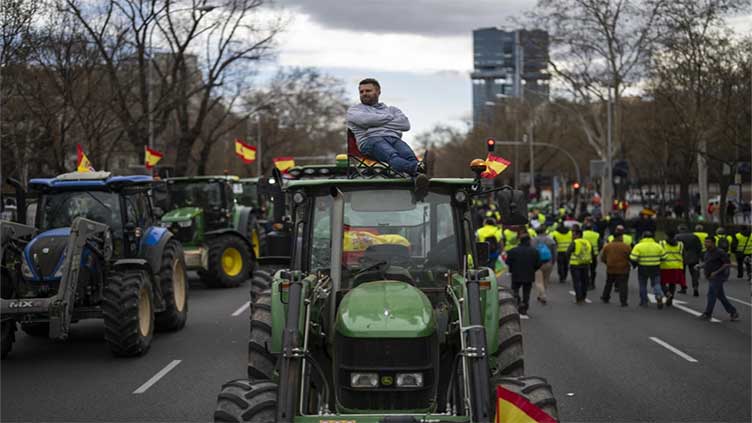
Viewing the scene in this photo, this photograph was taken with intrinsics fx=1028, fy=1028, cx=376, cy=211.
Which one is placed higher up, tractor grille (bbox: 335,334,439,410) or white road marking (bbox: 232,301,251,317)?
tractor grille (bbox: 335,334,439,410)

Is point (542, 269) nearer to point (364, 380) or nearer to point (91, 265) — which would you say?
point (91, 265)

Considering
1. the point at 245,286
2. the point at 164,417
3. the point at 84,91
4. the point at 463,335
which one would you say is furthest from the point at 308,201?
the point at 84,91

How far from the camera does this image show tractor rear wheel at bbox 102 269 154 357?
1345 centimetres

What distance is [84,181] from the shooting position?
50.1 feet

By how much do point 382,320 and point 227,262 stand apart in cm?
1859

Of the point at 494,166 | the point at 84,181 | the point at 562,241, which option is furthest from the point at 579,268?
the point at 494,166

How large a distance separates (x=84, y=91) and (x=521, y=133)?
175ft

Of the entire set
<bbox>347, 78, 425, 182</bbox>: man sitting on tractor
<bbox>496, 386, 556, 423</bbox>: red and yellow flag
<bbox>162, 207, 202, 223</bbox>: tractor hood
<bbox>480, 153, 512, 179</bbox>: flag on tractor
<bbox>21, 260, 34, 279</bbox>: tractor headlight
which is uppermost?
<bbox>347, 78, 425, 182</bbox>: man sitting on tractor

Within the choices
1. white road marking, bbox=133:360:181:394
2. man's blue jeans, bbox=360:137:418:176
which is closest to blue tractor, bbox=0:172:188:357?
white road marking, bbox=133:360:181:394

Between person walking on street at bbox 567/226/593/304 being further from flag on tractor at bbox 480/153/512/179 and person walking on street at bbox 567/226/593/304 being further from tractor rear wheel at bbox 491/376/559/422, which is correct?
tractor rear wheel at bbox 491/376/559/422

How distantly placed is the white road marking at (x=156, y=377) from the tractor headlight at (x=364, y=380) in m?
5.48

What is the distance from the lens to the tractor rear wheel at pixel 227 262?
24.3 metres

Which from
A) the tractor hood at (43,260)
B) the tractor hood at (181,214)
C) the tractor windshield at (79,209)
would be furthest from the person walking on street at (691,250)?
the tractor hood at (43,260)

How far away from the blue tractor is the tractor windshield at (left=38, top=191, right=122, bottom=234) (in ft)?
0.05
